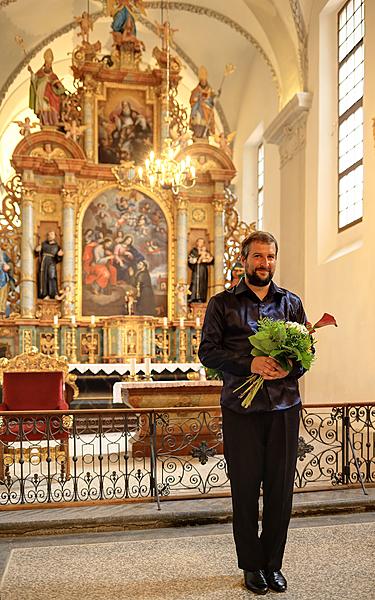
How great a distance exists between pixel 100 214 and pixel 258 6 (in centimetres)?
551

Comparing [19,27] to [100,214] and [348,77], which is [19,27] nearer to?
[100,214]

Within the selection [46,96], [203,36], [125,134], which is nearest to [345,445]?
[125,134]

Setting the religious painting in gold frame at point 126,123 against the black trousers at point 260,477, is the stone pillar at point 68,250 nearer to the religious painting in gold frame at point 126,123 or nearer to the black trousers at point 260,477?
the religious painting in gold frame at point 126,123

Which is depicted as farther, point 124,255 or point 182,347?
point 124,255

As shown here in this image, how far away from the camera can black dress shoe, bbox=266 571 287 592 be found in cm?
337

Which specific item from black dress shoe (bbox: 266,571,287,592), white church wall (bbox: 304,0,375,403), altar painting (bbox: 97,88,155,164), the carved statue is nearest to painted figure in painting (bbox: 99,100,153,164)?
altar painting (bbox: 97,88,155,164)

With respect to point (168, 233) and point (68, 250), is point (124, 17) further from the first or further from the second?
point (68, 250)

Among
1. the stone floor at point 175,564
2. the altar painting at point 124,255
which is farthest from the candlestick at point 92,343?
the stone floor at point 175,564

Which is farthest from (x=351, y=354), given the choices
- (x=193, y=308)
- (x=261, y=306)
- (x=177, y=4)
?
(x=177, y=4)

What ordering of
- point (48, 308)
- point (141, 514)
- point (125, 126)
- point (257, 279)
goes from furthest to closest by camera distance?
point (125, 126) < point (48, 308) < point (141, 514) < point (257, 279)

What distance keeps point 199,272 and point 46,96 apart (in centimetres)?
463

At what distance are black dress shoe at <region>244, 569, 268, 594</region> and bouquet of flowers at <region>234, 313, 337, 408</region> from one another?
3.06 ft

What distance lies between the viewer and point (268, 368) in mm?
3209

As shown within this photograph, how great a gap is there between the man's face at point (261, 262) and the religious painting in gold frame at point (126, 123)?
966cm
